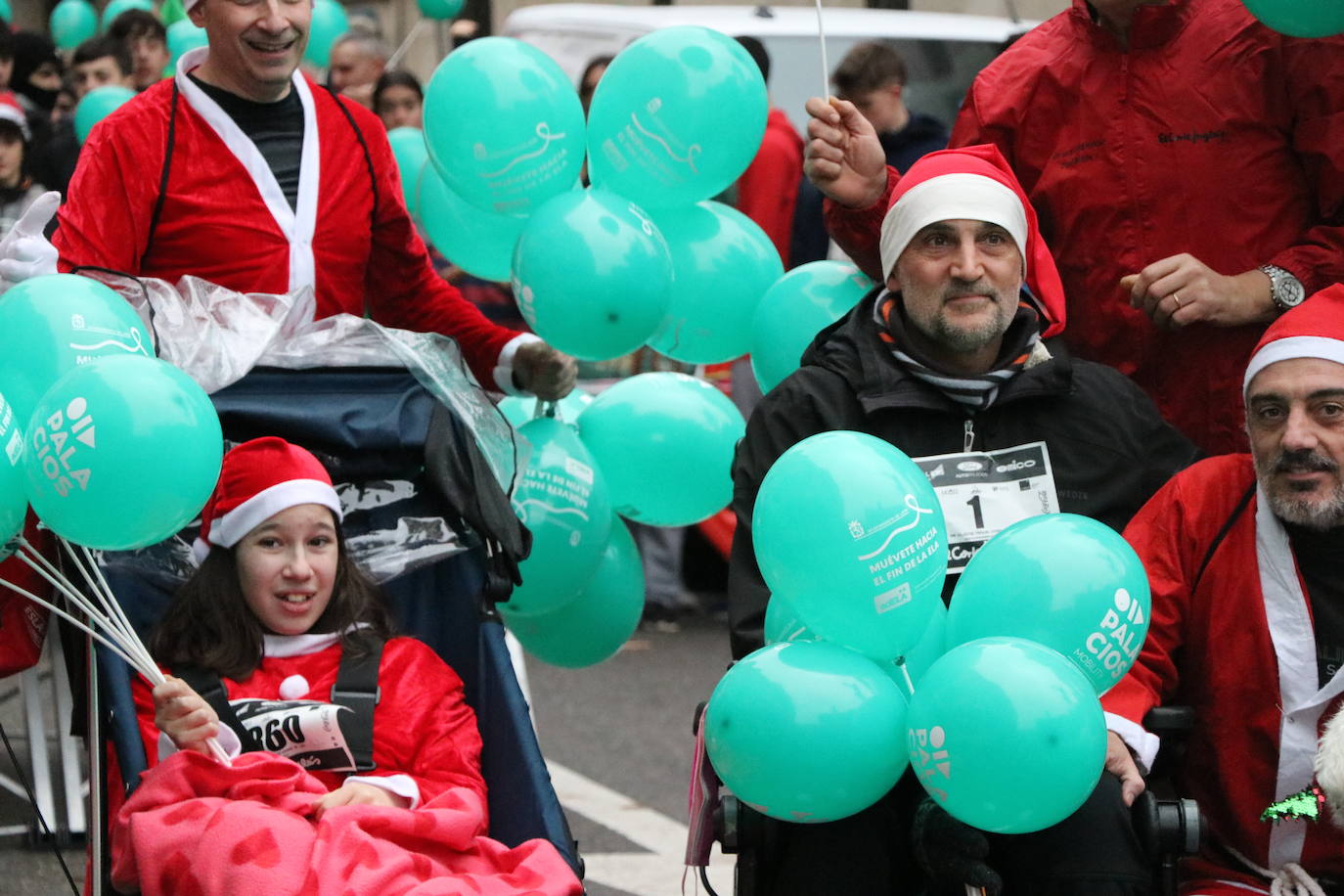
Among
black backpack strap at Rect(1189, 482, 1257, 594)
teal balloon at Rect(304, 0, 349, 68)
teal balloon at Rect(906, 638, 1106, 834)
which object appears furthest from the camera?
teal balloon at Rect(304, 0, 349, 68)

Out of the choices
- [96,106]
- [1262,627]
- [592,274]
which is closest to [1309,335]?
[1262,627]

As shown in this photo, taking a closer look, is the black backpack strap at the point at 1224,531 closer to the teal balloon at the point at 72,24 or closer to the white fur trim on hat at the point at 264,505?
the white fur trim on hat at the point at 264,505

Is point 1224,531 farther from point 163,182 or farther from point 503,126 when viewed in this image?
point 163,182

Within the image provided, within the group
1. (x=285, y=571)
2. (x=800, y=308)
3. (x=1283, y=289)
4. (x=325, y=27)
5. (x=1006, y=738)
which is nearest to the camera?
(x=1006, y=738)

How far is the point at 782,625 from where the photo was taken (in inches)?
145

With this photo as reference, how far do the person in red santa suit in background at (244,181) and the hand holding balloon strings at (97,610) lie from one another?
86cm

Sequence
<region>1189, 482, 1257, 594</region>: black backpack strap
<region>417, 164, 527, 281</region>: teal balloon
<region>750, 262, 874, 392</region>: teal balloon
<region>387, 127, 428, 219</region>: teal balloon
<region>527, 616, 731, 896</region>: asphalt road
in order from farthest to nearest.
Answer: <region>387, 127, 428, 219</region>: teal balloon, <region>527, 616, 731, 896</region>: asphalt road, <region>417, 164, 527, 281</region>: teal balloon, <region>750, 262, 874, 392</region>: teal balloon, <region>1189, 482, 1257, 594</region>: black backpack strap

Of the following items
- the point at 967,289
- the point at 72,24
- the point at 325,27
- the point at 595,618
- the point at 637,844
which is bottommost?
the point at 637,844

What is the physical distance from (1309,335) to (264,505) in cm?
209

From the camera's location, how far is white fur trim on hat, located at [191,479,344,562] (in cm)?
412

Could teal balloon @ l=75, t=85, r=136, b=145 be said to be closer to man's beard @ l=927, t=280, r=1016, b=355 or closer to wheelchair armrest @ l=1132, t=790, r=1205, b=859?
man's beard @ l=927, t=280, r=1016, b=355

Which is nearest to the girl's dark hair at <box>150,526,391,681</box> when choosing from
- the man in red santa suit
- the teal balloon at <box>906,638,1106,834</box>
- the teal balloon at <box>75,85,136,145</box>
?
the teal balloon at <box>906,638,1106,834</box>

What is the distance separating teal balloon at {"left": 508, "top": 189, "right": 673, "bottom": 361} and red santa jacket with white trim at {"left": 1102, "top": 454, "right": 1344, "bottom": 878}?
4.14 ft

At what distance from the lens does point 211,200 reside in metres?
4.61
